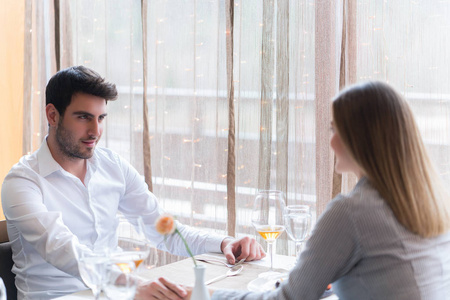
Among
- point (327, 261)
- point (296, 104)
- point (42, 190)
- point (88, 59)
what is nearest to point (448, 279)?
point (327, 261)

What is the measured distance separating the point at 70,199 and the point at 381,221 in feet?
4.28

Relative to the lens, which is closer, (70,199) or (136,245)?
(136,245)

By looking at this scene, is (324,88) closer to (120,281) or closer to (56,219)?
(56,219)

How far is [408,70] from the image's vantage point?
2631mm

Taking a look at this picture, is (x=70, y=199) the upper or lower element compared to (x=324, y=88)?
lower

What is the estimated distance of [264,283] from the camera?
1.57 metres

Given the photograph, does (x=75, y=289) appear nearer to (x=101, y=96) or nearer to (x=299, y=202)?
(x=101, y=96)

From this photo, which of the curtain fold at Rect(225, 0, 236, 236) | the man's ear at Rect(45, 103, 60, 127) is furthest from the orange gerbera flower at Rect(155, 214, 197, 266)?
the curtain fold at Rect(225, 0, 236, 236)

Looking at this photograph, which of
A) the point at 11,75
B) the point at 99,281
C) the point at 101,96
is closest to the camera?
the point at 99,281

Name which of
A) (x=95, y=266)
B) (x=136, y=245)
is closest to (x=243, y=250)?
(x=136, y=245)

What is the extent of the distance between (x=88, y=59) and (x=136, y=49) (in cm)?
41

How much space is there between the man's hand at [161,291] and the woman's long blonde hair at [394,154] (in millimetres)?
557

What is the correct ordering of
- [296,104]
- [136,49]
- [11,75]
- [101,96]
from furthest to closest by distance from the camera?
[11,75]
[136,49]
[296,104]
[101,96]

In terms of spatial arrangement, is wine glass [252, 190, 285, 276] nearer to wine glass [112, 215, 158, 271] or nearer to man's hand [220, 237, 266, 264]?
man's hand [220, 237, 266, 264]
